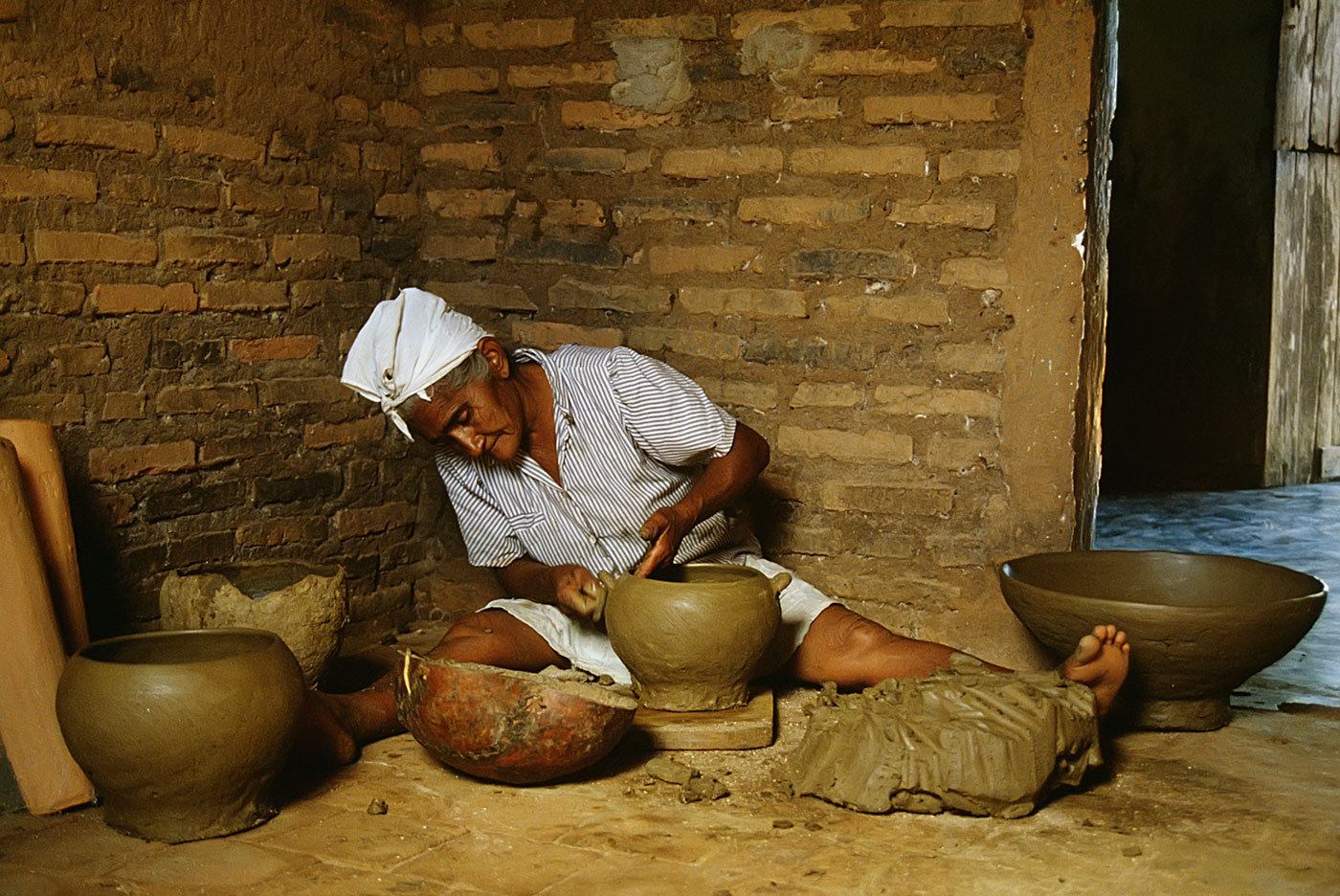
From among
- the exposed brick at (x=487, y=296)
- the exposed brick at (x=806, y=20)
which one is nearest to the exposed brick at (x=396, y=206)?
the exposed brick at (x=487, y=296)

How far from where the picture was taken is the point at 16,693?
2.86 meters

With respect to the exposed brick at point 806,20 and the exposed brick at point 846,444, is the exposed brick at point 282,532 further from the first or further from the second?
the exposed brick at point 806,20

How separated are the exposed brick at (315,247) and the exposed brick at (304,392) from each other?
14.9 inches

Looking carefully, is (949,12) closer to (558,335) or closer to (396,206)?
(558,335)

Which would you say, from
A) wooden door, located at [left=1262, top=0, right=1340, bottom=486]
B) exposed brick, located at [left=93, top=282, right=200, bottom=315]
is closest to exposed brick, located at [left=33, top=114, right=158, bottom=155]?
exposed brick, located at [left=93, top=282, right=200, bottom=315]

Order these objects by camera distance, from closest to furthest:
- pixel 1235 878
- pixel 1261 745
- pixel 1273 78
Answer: pixel 1235 878, pixel 1261 745, pixel 1273 78

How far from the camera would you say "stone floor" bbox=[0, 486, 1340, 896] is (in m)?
2.51

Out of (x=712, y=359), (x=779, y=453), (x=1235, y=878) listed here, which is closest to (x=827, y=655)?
(x=779, y=453)

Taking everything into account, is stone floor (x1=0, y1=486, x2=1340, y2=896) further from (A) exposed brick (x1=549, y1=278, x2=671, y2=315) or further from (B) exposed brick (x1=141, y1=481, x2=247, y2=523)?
(A) exposed brick (x1=549, y1=278, x2=671, y2=315)

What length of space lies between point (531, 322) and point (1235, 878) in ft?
9.02

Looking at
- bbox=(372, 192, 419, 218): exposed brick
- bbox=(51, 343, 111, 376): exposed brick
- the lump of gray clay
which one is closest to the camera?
the lump of gray clay

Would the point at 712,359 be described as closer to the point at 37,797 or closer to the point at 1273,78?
the point at 37,797

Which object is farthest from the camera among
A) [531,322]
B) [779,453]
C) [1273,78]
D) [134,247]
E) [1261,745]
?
[1273,78]

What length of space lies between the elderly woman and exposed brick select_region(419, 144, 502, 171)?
0.90 metres
